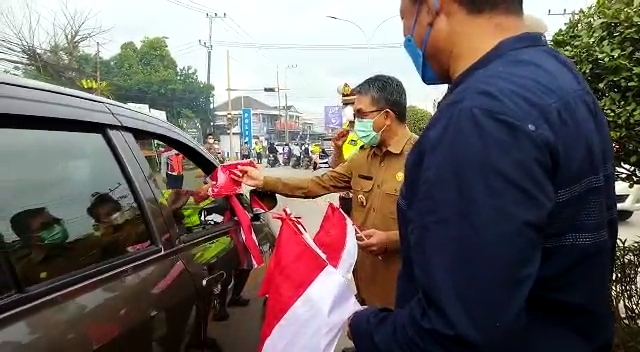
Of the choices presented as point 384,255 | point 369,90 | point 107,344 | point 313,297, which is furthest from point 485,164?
point 369,90

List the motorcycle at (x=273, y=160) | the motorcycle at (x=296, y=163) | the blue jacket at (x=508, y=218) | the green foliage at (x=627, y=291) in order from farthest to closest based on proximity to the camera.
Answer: the motorcycle at (x=273, y=160) < the motorcycle at (x=296, y=163) < the green foliage at (x=627, y=291) < the blue jacket at (x=508, y=218)

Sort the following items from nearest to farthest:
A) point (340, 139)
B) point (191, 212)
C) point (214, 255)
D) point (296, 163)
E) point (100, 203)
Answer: point (100, 203) < point (214, 255) < point (191, 212) < point (340, 139) < point (296, 163)

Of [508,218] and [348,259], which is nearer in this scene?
[508,218]

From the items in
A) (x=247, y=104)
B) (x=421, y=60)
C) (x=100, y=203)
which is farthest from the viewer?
(x=247, y=104)

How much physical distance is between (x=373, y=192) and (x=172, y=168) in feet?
3.05

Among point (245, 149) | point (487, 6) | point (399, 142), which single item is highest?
point (487, 6)

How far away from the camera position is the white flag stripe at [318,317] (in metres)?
1.37

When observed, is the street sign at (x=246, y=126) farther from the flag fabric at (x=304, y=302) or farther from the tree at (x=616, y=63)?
the flag fabric at (x=304, y=302)

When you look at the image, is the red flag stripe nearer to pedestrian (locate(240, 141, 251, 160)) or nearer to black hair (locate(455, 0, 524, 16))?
black hair (locate(455, 0, 524, 16))

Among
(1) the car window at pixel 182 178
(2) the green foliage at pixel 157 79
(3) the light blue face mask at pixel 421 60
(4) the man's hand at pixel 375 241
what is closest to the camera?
(3) the light blue face mask at pixel 421 60

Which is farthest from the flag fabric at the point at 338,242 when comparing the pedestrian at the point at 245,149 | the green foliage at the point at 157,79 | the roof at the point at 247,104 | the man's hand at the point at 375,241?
the roof at the point at 247,104

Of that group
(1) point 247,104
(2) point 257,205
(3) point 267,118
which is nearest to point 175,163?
(2) point 257,205

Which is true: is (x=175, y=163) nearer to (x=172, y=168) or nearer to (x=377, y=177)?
(x=172, y=168)

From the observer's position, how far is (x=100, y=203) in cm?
190
